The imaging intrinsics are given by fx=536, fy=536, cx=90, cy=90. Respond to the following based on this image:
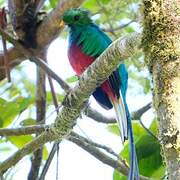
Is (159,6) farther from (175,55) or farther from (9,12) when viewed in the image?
(9,12)

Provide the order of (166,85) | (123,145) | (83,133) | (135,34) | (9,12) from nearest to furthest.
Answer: (166,85)
(135,34)
(123,145)
(83,133)
(9,12)

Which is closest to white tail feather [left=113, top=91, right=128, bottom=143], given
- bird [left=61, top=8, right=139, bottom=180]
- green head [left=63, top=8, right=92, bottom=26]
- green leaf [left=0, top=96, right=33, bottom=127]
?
bird [left=61, top=8, right=139, bottom=180]

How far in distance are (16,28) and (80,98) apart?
1.31 meters

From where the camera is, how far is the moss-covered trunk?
1.21m

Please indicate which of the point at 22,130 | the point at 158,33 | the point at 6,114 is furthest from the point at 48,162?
the point at 158,33

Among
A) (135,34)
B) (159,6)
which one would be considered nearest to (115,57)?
(135,34)

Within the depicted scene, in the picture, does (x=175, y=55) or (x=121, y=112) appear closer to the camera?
(x=175, y=55)

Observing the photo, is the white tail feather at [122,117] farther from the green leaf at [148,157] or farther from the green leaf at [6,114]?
the green leaf at [6,114]

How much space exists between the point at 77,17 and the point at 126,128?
3.51 ft

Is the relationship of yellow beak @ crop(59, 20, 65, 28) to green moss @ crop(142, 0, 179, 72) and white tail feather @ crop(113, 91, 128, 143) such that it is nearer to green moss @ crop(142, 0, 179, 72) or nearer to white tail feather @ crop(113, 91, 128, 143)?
white tail feather @ crop(113, 91, 128, 143)

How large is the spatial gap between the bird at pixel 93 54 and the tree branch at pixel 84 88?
38cm

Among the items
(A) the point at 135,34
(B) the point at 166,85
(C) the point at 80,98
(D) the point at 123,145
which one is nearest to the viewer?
(B) the point at 166,85

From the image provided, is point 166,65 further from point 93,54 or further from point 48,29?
point 48,29

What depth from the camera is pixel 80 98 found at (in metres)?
1.86
